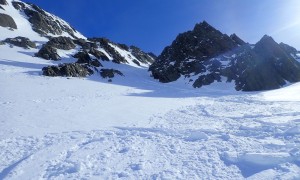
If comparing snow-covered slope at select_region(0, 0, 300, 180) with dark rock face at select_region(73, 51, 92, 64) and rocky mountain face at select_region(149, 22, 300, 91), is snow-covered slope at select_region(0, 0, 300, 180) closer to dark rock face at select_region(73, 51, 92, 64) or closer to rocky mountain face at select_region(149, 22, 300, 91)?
rocky mountain face at select_region(149, 22, 300, 91)

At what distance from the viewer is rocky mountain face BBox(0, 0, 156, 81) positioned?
5464cm

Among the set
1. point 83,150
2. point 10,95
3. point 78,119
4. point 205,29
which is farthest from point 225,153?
point 205,29

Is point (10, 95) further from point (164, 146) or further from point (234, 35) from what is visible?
point (234, 35)

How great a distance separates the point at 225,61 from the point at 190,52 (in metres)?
10.8

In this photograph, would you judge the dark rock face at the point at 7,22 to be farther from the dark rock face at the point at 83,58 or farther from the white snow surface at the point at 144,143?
the white snow surface at the point at 144,143

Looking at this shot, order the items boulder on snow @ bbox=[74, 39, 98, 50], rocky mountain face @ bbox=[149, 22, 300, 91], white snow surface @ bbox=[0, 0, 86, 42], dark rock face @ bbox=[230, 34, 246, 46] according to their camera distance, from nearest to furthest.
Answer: rocky mountain face @ bbox=[149, 22, 300, 91], dark rock face @ bbox=[230, 34, 246, 46], white snow surface @ bbox=[0, 0, 86, 42], boulder on snow @ bbox=[74, 39, 98, 50]

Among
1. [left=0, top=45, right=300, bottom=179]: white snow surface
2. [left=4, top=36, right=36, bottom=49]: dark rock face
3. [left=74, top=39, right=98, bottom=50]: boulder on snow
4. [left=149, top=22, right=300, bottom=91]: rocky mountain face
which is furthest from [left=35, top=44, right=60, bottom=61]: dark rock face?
[left=0, top=45, right=300, bottom=179]: white snow surface

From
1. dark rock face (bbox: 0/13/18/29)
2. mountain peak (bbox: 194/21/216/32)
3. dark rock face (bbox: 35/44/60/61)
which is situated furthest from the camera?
dark rock face (bbox: 0/13/18/29)

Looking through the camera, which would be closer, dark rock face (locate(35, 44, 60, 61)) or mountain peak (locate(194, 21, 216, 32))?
dark rock face (locate(35, 44, 60, 61))

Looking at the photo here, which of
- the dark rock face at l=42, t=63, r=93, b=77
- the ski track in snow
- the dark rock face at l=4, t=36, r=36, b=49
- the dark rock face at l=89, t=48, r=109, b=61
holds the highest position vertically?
the dark rock face at l=4, t=36, r=36, b=49

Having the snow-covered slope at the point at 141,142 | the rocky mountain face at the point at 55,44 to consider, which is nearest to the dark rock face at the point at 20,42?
the rocky mountain face at the point at 55,44

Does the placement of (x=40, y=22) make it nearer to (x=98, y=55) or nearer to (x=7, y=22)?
(x=7, y=22)

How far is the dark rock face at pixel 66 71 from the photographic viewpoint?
4516 centimetres

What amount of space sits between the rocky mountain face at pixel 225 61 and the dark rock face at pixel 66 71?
17952mm
